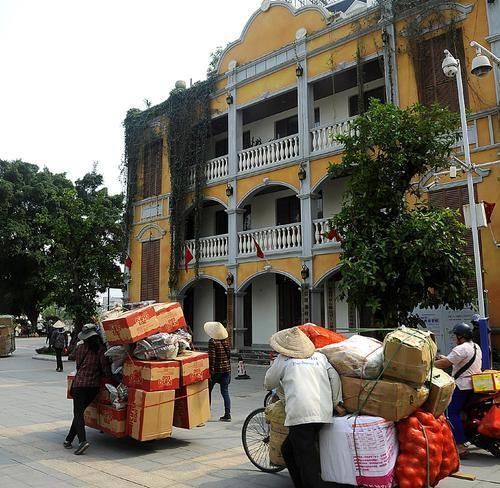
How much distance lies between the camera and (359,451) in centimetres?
453

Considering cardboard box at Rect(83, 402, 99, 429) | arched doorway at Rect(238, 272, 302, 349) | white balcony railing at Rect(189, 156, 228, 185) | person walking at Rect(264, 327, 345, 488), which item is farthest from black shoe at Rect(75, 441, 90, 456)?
white balcony railing at Rect(189, 156, 228, 185)

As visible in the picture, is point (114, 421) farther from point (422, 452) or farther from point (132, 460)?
point (422, 452)

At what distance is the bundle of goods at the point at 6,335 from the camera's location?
24453 millimetres

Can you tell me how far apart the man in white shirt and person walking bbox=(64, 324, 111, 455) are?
449 centimetres

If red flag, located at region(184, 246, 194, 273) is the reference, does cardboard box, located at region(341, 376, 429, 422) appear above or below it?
below

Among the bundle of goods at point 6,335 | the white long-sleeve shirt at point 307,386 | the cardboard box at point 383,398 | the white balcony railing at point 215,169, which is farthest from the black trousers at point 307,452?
the bundle of goods at point 6,335

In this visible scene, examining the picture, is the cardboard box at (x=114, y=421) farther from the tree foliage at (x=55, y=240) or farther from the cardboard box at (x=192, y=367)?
the tree foliage at (x=55, y=240)

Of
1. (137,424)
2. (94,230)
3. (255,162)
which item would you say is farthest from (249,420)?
(94,230)

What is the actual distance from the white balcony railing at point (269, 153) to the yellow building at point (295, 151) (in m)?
0.04

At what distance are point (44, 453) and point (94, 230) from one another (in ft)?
49.0

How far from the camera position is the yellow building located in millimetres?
13742

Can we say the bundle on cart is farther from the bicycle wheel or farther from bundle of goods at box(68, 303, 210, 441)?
bundle of goods at box(68, 303, 210, 441)

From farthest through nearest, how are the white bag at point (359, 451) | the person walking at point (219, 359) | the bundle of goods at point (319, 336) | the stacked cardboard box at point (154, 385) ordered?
the person walking at point (219, 359) → the stacked cardboard box at point (154, 385) → the bundle of goods at point (319, 336) → the white bag at point (359, 451)

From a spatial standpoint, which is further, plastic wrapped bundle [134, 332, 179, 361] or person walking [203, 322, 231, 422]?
person walking [203, 322, 231, 422]
